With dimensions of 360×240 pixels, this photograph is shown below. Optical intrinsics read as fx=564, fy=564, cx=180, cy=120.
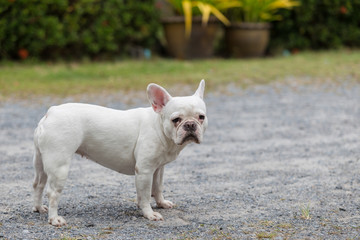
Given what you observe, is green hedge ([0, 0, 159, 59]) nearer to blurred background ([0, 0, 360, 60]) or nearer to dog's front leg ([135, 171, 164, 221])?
blurred background ([0, 0, 360, 60])

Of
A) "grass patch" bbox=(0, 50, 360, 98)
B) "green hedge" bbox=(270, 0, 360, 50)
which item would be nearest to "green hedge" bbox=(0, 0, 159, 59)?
"grass patch" bbox=(0, 50, 360, 98)

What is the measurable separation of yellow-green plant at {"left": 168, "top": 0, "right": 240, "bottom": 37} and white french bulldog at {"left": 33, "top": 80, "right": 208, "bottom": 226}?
7.23 metres

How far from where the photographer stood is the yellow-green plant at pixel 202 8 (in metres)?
10.5

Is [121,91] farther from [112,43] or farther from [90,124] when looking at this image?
[90,124]

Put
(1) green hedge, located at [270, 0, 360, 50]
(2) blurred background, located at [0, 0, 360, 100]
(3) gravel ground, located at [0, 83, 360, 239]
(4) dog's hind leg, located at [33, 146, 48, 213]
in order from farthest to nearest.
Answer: (1) green hedge, located at [270, 0, 360, 50]
(2) blurred background, located at [0, 0, 360, 100]
(4) dog's hind leg, located at [33, 146, 48, 213]
(3) gravel ground, located at [0, 83, 360, 239]

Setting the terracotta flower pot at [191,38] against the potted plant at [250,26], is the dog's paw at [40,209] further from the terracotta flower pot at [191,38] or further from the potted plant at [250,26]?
the potted plant at [250,26]

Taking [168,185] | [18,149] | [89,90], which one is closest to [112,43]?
[89,90]

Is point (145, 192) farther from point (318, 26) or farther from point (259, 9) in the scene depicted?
point (318, 26)

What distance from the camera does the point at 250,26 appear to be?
11.1 m

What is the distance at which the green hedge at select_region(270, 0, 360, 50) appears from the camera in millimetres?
11609

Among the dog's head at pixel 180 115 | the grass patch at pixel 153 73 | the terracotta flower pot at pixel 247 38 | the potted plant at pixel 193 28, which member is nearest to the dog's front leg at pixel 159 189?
the dog's head at pixel 180 115

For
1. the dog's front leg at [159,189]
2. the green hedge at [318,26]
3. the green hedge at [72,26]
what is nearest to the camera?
the dog's front leg at [159,189]

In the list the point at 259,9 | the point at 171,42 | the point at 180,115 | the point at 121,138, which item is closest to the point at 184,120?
the point at 180,115

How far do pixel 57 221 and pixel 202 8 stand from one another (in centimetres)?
793
